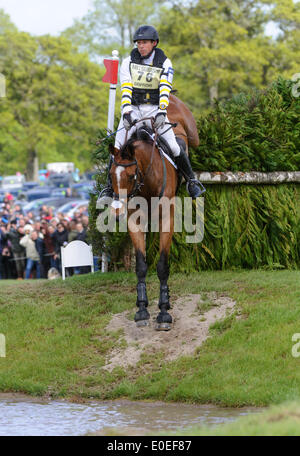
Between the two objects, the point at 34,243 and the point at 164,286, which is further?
the point at 34,243

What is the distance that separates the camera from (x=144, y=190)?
10430 mm

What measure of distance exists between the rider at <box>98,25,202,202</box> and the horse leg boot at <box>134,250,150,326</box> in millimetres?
970

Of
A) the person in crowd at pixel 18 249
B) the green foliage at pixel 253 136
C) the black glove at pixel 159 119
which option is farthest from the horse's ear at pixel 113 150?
the person in crowd at pixel 18 249

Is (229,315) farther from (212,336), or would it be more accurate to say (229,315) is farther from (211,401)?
(211,401)

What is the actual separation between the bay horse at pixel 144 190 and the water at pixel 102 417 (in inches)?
76.3

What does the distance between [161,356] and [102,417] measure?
5.95ft

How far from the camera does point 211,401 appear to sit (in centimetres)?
806

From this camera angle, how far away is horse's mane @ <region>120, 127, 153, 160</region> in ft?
32.5

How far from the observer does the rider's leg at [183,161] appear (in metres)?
10.8

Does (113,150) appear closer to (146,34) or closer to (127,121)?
(127,121)

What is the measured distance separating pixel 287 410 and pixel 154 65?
589 cm

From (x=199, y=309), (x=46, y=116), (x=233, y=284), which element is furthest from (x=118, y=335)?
(x=46, y=116)

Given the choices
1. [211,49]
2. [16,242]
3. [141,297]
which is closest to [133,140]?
[141,297]

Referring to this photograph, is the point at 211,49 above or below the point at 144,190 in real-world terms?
above
